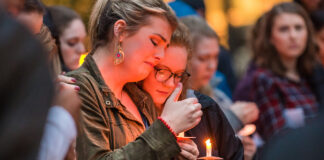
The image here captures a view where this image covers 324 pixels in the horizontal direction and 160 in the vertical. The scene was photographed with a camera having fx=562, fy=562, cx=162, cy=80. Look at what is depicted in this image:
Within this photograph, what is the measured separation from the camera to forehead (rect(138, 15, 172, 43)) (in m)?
3.07

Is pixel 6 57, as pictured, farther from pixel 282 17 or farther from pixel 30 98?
pixel 282 17

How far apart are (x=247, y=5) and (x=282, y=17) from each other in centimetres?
376

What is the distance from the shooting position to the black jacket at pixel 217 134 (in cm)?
321

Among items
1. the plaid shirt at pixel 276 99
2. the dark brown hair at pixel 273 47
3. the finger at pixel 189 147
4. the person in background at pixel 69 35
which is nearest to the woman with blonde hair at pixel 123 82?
the finger at pixel 189 147

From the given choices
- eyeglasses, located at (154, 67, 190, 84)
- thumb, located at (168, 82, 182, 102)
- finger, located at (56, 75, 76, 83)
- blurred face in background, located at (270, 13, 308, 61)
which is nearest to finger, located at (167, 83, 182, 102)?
thumb, located at (168, 82, 182, 102)

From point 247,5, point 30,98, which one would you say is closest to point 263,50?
point 247,5

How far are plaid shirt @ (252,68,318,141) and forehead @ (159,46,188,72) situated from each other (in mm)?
2234

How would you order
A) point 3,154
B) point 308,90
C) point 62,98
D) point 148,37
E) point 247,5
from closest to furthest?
point 3,154, point 62,98, point 148,37, point 308,90, point 247,5

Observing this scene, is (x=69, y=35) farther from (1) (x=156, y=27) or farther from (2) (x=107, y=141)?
(2) (x=107, y=141)

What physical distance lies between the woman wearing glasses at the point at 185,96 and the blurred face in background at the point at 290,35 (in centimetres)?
264

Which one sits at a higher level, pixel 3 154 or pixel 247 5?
pixel 3 154

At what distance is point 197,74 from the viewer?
464 centimetres

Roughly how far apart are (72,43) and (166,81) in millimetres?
1665

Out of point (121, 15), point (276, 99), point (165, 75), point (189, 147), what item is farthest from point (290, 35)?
point (189, 147)
